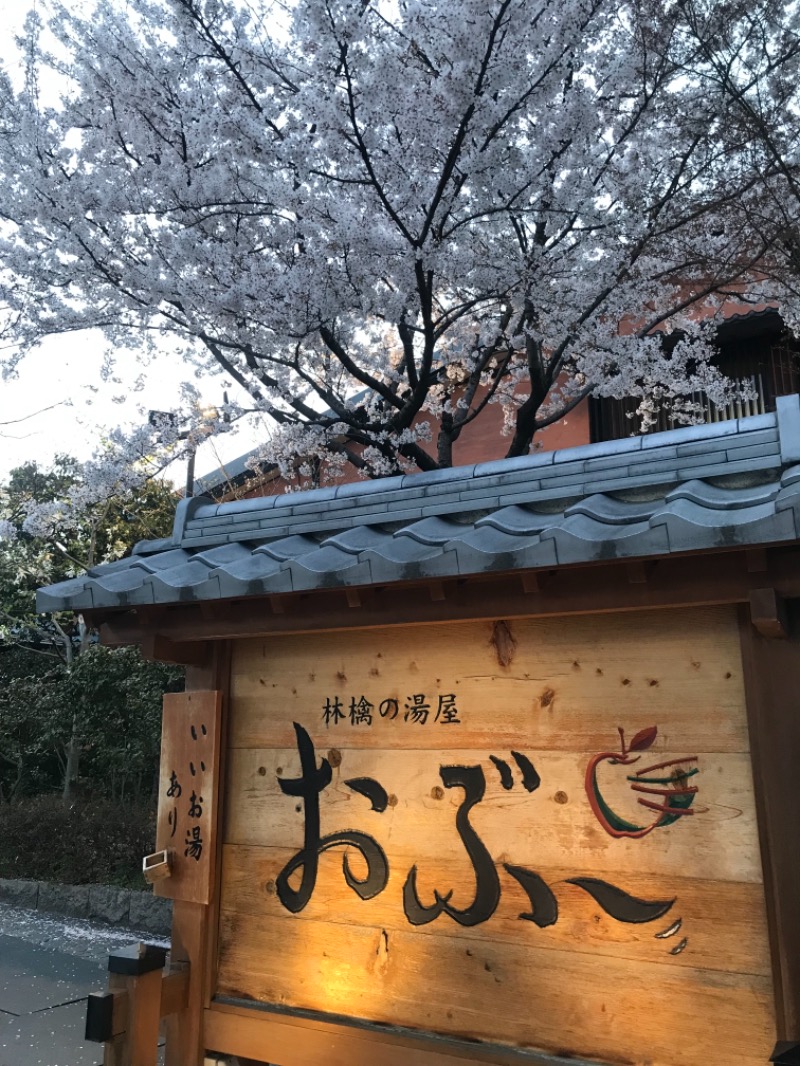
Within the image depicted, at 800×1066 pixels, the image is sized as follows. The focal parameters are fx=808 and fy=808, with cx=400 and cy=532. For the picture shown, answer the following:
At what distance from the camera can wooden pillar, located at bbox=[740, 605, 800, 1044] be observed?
8.62 ft

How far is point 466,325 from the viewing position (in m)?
10.2

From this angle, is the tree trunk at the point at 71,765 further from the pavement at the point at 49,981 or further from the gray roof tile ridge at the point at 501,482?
the gray roof tile ridge at the point at 501,482

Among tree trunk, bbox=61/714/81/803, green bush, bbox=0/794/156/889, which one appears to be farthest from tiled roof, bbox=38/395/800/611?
tree trunk, bbox=61/714/81/803

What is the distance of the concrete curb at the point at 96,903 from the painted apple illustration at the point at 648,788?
24.1 ft

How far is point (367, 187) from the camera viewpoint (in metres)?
7.34

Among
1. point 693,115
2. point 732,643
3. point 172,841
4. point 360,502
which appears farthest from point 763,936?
point 693,115

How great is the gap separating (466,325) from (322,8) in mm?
4667

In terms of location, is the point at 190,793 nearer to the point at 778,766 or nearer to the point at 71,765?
the point at 778,766

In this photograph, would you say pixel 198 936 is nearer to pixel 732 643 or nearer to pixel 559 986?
pixel 559 986

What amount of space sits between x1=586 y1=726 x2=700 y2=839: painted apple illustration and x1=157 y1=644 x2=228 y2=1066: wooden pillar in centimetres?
179

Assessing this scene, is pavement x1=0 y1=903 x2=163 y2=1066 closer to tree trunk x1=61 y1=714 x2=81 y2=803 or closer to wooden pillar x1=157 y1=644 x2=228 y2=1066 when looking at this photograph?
tree trunk x1=61 y1=714 x2=81 y2=803

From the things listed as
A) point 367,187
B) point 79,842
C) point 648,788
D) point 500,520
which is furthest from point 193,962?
point 79,842

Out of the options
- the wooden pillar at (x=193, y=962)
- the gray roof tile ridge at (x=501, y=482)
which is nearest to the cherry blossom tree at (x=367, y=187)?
the gray roof tile ridge at (x=501, y=482)

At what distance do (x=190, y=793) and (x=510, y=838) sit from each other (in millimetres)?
1570
